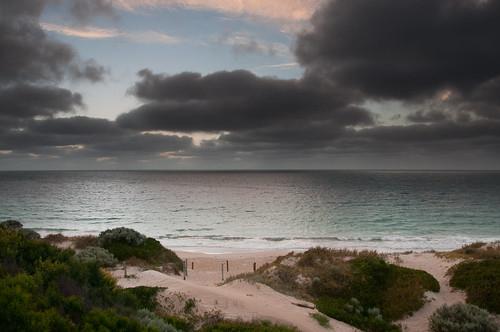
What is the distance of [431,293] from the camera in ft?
57.4

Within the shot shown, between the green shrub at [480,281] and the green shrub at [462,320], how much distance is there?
7.63 ft

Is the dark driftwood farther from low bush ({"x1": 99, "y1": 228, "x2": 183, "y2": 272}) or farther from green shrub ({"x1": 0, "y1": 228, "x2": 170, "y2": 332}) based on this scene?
low bush ({"x1": 99, "y1": 228, "x2": 183, "y2": 272})

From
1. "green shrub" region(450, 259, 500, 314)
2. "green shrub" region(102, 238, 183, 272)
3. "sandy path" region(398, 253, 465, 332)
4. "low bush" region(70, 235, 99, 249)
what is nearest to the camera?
"sandy path" region(398, 253, 465, 332)

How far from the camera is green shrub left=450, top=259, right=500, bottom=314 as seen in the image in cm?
1606

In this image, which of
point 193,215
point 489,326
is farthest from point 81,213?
point 489,326

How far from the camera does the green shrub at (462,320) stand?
1322 centimetres

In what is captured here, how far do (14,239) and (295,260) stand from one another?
16.0m

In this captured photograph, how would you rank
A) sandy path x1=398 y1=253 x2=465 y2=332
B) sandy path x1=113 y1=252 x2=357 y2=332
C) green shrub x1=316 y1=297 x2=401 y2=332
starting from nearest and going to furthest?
sandy path x1=113 y1=252 x2=357 y2=332 → green shrub x1=316 y1=297 x2=401 y2=332 → sandy path x1=398 y1=253 x2=465 y2=332

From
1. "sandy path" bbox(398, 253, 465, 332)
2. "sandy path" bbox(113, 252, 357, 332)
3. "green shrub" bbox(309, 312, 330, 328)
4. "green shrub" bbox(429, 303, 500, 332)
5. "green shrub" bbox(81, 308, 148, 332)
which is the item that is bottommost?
"sandy path" bbox(398, 253, 465, 332)

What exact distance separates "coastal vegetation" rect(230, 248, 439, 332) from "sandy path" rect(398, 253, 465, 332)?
329 millimetres

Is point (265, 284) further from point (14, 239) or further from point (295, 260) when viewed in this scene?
point (14, 239)

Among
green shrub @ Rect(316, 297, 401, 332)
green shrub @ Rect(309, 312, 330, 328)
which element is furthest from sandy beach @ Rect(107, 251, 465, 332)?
green shrub @ Rect(316, 297, 401, 332)

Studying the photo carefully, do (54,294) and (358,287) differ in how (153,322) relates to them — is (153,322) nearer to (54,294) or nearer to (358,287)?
(54,294)

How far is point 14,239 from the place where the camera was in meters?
8.66
